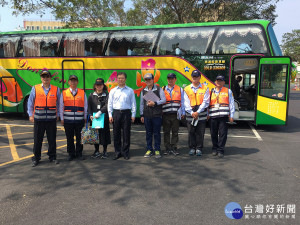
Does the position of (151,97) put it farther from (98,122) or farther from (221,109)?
(221,109)

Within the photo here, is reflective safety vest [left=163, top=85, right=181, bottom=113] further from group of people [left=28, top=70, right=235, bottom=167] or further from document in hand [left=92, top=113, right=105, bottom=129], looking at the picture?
document in hand [left=92, top=113, right=105, bottom=129]

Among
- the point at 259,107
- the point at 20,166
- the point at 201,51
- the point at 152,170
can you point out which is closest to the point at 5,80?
the point at 20,166

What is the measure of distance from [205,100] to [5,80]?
8537 mm

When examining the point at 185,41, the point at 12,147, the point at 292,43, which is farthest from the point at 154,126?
the point at 292,43

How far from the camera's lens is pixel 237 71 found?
832cm

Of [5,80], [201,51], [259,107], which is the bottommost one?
[259,107]

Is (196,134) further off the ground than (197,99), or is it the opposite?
(197,99)

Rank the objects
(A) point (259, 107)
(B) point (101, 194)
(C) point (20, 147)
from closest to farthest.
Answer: (B) point (101, 194), (C) point (20, 147), (A) point (259, 107)

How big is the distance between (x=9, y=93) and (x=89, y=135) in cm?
687

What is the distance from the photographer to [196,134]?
18.0 feet

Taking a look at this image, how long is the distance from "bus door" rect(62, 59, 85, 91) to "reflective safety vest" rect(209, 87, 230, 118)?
5.59 m

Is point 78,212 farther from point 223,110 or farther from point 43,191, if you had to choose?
point 223,110

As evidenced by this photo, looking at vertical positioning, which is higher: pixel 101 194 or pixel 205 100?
pixel 205 100

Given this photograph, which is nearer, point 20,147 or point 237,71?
point 20,147
